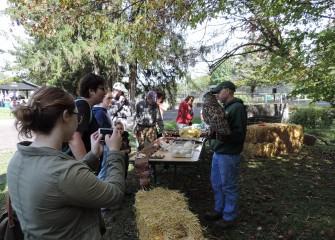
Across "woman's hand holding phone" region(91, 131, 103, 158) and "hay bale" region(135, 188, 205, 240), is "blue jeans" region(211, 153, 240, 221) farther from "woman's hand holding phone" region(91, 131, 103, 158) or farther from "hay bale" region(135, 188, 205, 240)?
"woman's hand holding phone" region(91, 131, 103, 158)

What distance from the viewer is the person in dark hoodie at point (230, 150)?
3561 mm

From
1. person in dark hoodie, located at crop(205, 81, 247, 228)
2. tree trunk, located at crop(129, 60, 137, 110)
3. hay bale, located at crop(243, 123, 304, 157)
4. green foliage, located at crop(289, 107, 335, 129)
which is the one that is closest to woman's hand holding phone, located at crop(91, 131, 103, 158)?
person in dark hoodie, located at crop(205, 81, 247, 228)

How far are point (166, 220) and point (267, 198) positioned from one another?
311cm

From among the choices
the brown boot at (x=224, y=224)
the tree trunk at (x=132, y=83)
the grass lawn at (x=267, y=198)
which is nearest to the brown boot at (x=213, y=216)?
the grass lawn at (x=267, y=198)

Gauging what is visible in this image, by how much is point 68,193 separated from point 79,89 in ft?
6.13

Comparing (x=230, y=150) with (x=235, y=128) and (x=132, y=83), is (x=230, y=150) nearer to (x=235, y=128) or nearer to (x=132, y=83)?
(x=235, y=128)

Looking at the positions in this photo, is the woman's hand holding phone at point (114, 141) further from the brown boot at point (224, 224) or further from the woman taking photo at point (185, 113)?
the woman taking photo at point (185, 113)

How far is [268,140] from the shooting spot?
8.22m

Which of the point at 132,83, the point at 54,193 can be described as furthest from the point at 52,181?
the point at 132,83

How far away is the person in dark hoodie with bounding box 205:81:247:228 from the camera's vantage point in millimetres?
3561

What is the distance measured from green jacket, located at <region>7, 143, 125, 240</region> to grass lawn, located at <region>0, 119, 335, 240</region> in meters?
2.45

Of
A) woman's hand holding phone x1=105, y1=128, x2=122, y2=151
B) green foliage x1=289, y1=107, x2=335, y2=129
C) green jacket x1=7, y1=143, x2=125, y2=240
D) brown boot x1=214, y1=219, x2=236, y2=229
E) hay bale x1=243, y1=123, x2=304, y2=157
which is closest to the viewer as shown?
green jacket x1=7, y1=143, x2=125, y2=240

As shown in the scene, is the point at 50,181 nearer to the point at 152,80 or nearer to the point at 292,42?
the point at 292,42

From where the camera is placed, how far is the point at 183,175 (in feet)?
20.6
